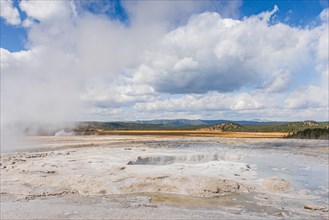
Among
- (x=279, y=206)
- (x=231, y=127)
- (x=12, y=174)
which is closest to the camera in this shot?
(x=279, y=206)

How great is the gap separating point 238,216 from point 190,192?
357 centimetres

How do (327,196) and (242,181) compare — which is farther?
(242,181)

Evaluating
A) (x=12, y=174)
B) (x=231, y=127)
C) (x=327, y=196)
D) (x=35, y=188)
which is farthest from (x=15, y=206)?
(x=231, y=127)

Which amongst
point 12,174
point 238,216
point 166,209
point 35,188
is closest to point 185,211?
Answer: point 166,209

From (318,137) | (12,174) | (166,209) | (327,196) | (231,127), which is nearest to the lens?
(166,209)

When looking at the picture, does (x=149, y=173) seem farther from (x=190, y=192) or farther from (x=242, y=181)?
(x=242, y=181)

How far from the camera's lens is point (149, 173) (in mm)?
15344

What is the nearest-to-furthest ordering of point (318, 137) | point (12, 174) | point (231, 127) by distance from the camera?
point (12, 174), point (318, 137), point (231, 127)

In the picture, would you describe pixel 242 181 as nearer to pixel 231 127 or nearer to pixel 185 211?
pixel 185 211

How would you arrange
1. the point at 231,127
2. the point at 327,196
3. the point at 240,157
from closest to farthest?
the point at 327,196 → the point at 240,157 → the point at 231,127

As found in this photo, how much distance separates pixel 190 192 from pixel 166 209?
2791 millimetres

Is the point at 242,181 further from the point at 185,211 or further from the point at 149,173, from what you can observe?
the point at 185,211

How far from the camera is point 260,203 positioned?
11664 millimetres

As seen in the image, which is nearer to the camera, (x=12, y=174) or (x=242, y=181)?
(x=242, y=181)
